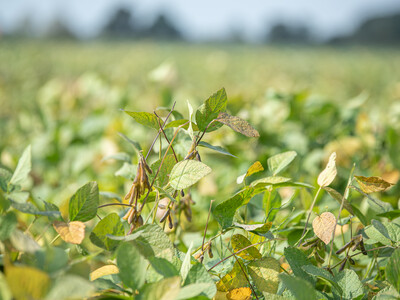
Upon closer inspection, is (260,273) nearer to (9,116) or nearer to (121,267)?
(121,267)

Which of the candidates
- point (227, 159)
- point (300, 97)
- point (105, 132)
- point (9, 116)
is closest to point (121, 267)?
point (227, 159)

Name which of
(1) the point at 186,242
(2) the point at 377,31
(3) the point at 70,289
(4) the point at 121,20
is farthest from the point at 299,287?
(4) the point at 121,20

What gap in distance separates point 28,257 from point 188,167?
0.18 metres

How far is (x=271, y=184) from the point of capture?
18.6 inches

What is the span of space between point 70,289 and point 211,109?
0.24 m

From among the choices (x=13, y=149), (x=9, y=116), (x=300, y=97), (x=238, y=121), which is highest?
(x=238, y=121)

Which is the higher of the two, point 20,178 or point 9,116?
point 20,178

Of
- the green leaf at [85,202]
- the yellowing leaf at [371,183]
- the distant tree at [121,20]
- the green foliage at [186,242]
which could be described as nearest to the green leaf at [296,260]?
→ the green foliage at [186,242]

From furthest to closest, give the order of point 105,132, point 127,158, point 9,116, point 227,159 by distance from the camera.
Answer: point 9,116 < point 105,132 < point 227,159 < point 127,158

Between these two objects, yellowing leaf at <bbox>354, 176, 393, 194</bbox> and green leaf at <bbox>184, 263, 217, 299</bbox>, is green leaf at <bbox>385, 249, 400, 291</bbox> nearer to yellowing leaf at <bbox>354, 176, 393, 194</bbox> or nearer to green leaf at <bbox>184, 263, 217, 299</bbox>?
yellowing leaf at <bbox>354, 176, 393, 194</bbox>

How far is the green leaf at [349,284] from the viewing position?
425mm

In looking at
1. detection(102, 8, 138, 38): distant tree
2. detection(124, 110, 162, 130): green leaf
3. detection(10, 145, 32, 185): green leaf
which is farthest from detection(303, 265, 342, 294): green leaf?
detection(102, 8, 138, 38): distant tree

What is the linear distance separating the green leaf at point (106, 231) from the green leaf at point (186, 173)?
7 cm

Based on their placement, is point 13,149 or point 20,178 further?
point 13,149
